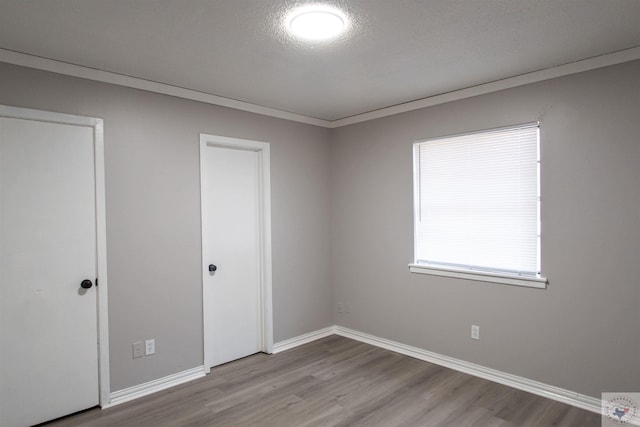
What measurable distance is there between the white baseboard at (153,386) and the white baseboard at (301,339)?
0.87 metres

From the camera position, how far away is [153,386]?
10.3ft

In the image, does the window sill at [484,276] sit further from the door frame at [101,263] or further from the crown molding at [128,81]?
the door frame at [101,263]

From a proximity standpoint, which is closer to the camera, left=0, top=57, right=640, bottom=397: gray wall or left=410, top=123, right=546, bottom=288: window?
left=0, top=57, right=640, bottom=397: gray wall

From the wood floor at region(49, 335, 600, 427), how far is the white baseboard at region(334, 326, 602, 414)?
0.24 ft

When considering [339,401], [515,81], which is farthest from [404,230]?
[339,401]

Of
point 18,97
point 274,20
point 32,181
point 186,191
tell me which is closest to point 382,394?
point 186,191

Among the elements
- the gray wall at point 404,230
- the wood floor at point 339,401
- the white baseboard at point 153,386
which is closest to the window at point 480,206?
the gray wall at point 404,230

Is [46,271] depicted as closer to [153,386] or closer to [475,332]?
[153,386]

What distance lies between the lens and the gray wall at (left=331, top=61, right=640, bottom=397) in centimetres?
266

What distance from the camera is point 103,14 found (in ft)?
6.74

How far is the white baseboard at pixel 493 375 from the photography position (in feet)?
9.22

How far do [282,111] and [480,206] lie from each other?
7.22 ft

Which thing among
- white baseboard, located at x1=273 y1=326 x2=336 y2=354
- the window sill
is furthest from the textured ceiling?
white baseboard, located at x1=273 y1=326 x2=336 y2=354

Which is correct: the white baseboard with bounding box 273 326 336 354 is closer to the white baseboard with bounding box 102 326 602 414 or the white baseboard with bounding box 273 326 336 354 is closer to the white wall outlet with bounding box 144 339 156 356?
the white baseboard with bounding box 102 326 602 414
